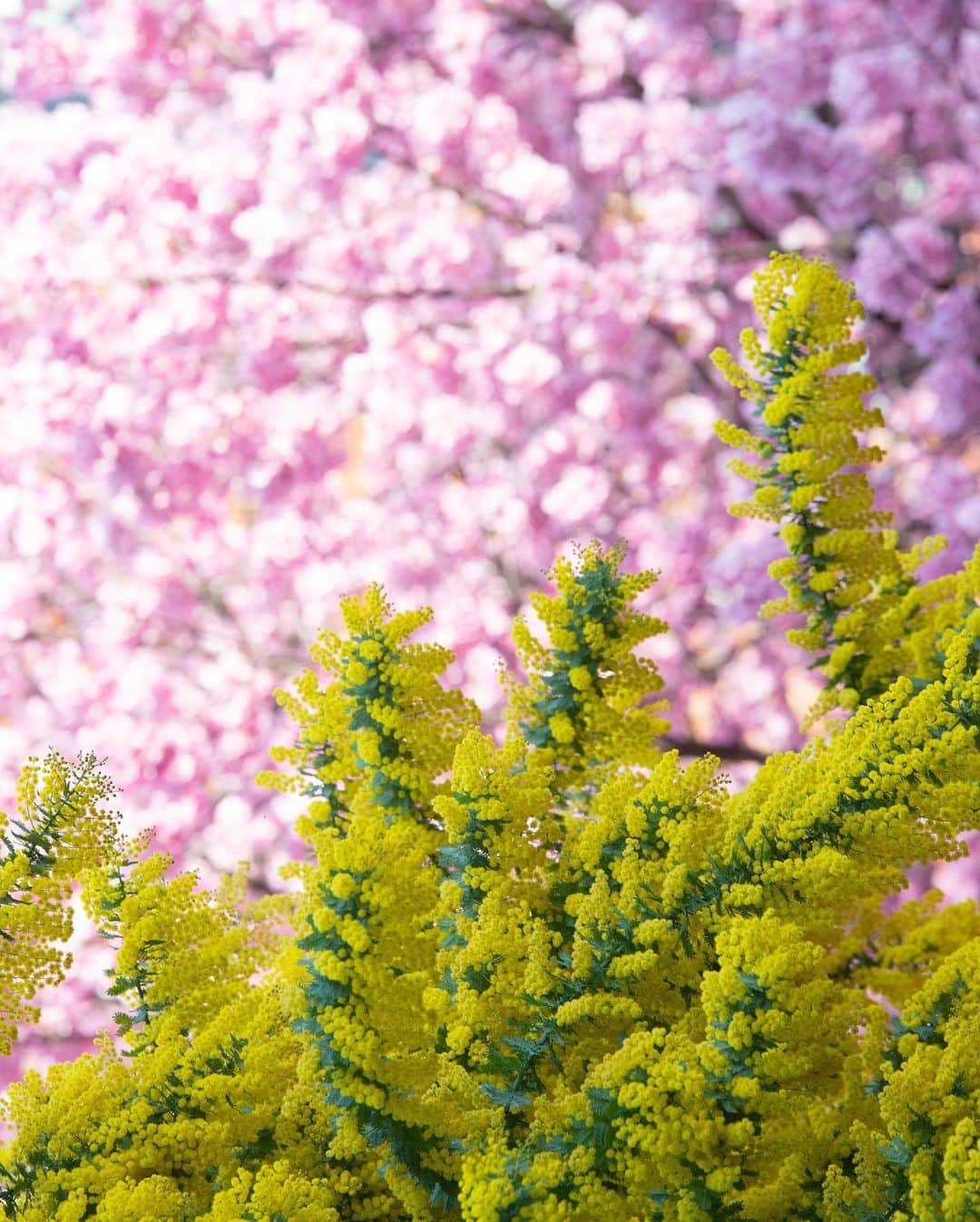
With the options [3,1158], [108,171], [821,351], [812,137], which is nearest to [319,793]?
[3,1158]

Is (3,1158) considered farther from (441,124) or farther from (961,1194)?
(441,124)

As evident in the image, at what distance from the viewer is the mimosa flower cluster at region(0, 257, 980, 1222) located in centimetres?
89

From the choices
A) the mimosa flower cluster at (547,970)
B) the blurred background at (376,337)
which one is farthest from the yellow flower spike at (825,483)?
the blurred background at (376,337)

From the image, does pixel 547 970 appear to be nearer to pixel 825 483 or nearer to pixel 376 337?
pixel 825 483

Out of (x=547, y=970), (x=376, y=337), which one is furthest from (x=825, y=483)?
(x=376, y=337)

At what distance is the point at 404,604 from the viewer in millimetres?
4434

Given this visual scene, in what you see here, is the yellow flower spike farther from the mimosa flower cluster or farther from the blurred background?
the blurred background

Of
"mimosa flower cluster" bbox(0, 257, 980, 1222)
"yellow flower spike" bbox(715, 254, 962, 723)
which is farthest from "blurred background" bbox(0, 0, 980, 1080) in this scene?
"mimosa flower cluster" bbox(0, 257, 980, 1222)

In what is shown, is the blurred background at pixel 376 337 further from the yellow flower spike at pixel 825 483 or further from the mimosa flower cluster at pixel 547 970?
the mimosa flower cluster at pixel 547 970

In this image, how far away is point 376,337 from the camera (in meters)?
4.21

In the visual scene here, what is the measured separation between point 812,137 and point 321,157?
1.44m

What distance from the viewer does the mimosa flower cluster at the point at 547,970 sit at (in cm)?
89

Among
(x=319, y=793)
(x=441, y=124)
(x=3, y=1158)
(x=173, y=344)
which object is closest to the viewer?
(x=3, y=1158)

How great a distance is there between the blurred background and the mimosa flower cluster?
8.79 feet
